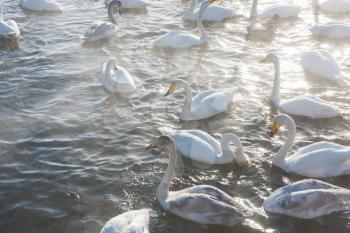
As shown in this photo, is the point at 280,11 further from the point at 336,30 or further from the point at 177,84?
the point at 177,84

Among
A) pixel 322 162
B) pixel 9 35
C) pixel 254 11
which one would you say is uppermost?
pixel 9 35

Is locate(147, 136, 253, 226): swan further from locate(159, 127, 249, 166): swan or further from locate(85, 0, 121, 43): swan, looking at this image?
locate(85, 0, 121, 43): swan

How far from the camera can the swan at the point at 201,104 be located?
39.0 feet

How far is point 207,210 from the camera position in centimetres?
843

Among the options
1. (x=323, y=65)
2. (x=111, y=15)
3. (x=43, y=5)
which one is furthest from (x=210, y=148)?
(x=43, y=5)

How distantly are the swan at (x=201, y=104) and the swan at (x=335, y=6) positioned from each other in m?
9.31

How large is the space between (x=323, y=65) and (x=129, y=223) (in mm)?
7987

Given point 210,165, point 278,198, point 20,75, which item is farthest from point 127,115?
point 278,198

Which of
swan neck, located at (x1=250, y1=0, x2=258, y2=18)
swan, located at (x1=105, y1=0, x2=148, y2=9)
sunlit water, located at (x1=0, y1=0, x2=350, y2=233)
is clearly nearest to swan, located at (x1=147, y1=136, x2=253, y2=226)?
sunlit water, located at (x1=0, y1=0, x2=350, y2=233)

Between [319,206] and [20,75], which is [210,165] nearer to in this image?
[319,206]

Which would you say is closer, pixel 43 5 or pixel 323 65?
pixel 323 65

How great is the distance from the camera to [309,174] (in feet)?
31.7

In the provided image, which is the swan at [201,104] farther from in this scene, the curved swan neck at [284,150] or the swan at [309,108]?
the curved swan neck at [284,150]

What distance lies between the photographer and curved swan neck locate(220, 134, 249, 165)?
9.95 m
